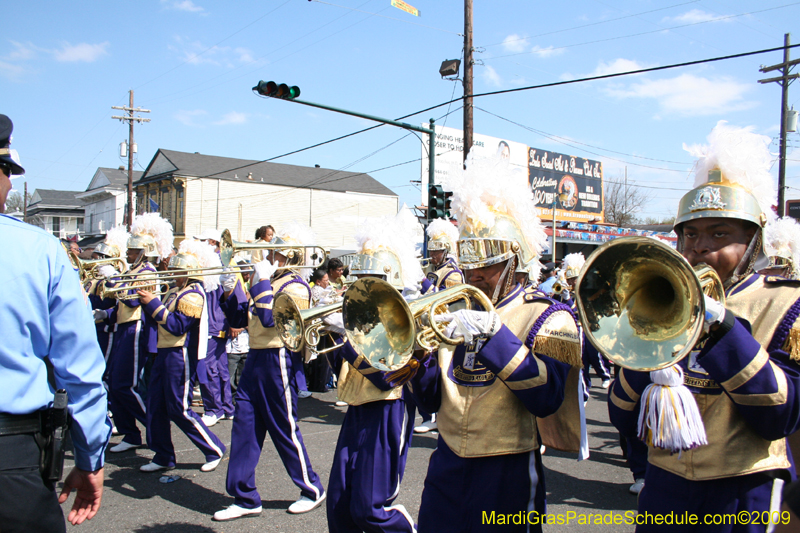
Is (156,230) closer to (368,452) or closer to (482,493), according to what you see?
(368,452)

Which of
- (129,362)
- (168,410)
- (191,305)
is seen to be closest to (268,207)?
(129,362)

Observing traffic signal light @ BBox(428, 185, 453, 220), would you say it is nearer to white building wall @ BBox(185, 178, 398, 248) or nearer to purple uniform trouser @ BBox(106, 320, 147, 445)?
purple uniform trouser @ BBox(106, 320, 147, 445)

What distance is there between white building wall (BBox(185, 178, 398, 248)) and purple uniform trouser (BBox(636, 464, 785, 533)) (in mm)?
32718

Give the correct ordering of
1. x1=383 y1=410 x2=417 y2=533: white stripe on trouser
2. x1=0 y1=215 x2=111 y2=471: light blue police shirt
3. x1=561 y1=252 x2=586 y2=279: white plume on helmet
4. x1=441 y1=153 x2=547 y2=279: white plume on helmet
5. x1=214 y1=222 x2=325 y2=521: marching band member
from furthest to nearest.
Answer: x1=561 y1=252 x2=586 y2=279: white plume on helmet < x1=214 y1=222 x2=325 y2=521: marching band member < x1=383 y1=410 x2=417 y2=533: white stripe on trouser < x1=441 y1=153 x2=547 y2=279: white plume on helmet < x1=0 y1=215 x2=111 y2=471: light blue police shirt

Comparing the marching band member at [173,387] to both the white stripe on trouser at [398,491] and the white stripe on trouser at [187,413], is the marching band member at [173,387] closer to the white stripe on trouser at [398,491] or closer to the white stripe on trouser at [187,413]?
the white stripe on trouser at [187,413]

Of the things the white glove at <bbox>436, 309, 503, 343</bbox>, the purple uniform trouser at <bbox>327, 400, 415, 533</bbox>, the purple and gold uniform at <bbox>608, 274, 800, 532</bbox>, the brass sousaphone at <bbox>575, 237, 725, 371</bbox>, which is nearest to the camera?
the brass sousaphone at <bbox>575, 237, 725, 371</bbox>

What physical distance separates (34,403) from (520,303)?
2.15 metres

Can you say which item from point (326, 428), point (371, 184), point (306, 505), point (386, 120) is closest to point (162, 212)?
point (371, 184)

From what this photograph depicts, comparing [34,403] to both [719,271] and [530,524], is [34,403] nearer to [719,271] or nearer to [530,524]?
[530,524]

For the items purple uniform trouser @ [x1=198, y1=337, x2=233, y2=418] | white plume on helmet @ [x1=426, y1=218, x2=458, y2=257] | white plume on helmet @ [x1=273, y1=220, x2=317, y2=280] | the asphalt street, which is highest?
white plume on helmet @ [x1=426, y1=218, x2=458, y2=257]

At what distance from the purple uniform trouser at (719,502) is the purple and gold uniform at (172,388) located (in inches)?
177

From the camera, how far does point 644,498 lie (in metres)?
2.35

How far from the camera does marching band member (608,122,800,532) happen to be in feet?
6.38

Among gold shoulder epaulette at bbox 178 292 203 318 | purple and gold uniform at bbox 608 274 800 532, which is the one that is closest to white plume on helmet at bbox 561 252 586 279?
gold shoulder epaulette at bbox 178 292 203 318
